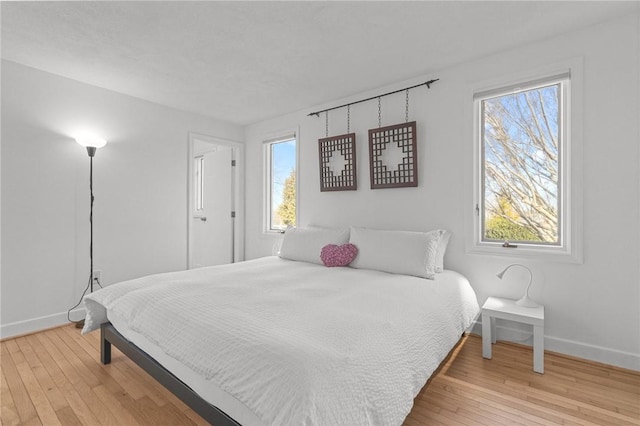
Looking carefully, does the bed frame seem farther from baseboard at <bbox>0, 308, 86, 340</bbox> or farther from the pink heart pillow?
the pink heart pillow

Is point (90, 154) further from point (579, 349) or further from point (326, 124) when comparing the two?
point (579, 349)

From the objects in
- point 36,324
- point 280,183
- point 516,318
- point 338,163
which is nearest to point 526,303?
point 516,318

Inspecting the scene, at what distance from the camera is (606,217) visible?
7.13 ft

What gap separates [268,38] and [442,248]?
2.26m

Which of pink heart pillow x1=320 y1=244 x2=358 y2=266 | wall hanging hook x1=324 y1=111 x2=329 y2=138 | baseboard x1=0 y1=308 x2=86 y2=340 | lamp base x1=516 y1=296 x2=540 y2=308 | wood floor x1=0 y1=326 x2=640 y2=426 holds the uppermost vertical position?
wall hanging hook x1=324 y1=111 x2=329 y2=138

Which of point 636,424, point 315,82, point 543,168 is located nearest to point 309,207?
point 315,82

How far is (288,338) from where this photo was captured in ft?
4.18

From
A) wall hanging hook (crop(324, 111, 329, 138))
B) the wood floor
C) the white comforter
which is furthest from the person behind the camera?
wall hanging hook (crop(324, 111, 329, 138))

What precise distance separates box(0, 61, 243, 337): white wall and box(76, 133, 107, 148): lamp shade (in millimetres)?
83

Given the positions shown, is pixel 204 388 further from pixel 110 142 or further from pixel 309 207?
pixel 110 142

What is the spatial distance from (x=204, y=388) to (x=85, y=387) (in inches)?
42.4

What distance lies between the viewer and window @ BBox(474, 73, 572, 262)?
2404mm

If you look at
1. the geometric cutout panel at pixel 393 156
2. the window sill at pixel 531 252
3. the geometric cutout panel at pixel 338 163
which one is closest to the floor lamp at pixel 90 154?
the geometric cutout panel at pixel 338 163

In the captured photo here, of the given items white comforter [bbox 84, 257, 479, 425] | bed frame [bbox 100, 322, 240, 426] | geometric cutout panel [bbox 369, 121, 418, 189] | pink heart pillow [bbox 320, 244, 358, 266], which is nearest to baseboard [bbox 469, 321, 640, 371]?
white comforter [bbox 84, 257, 479, 425]
